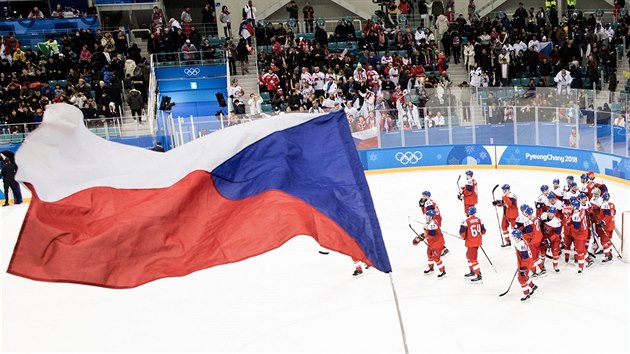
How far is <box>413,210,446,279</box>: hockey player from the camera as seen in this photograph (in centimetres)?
1356

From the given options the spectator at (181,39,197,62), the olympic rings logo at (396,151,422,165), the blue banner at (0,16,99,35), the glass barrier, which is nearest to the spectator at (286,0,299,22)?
the spectator at (181,39,197,62)

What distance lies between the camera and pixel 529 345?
11328mm

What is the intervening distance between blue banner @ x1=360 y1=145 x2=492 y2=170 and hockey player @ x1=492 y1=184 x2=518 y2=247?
20.6 ft

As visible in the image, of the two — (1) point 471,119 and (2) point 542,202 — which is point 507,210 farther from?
(1) point 471,119

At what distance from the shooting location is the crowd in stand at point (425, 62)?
2209cm

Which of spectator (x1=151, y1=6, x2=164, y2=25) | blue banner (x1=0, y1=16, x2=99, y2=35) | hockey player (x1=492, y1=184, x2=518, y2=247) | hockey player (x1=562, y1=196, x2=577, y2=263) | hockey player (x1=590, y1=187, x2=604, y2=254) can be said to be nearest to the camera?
hockey player (x1=562, y1=196, x2=577, y2=263)

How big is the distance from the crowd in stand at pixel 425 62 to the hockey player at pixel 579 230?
7759 mm

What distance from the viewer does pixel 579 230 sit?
44.9 ft

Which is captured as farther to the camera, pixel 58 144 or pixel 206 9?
pixel 206 9

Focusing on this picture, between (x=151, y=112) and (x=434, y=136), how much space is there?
29.4 ft

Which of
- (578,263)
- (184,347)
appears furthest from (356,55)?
(184,347)

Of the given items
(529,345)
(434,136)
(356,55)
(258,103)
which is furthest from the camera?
(356,55)

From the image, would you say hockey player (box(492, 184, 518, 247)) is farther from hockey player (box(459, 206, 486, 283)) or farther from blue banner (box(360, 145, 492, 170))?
blue banner (box(360, 145, 492, 170))

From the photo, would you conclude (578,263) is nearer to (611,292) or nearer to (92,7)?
(611,292)
